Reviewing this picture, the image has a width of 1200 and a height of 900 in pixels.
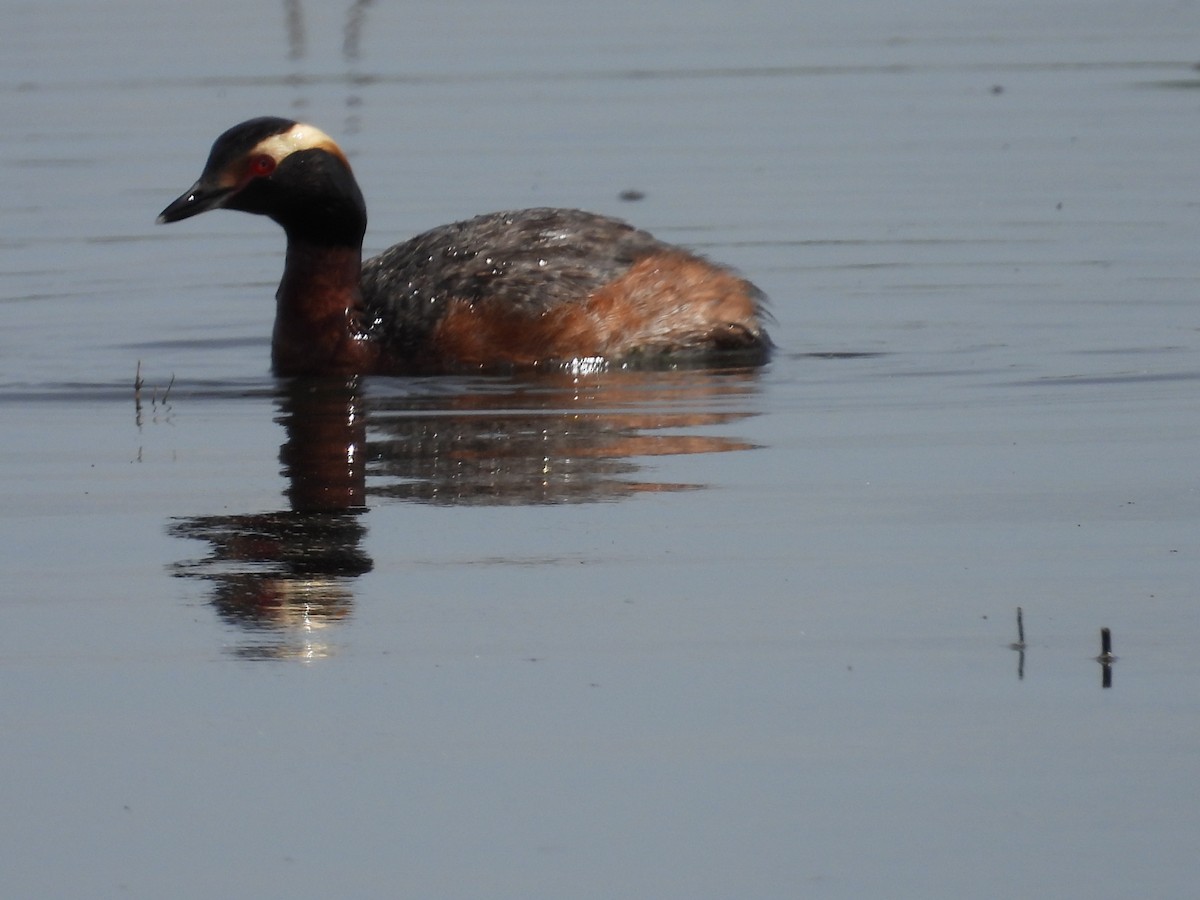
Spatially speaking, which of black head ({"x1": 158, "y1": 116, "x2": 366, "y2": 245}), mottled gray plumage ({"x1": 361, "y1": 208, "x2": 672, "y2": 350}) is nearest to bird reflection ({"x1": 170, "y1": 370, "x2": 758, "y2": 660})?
mottled gray plumage ({"x1": 361, "y1": 208, "x2": 672, "y2": 350})

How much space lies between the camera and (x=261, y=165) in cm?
1133

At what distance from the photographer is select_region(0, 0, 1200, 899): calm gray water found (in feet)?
16.5

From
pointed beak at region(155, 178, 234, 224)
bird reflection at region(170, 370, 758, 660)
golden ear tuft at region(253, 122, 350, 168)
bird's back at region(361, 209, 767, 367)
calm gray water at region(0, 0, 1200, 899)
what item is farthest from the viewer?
golden ear tuft at region(253, 122, 350, 168)

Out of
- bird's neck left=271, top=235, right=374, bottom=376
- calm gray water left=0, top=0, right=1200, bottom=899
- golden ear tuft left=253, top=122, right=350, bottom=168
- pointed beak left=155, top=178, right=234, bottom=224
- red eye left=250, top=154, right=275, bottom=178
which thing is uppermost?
golden ear tuft left=253, top=122, right=350, bottom=168

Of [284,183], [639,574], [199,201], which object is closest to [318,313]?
[284,183]

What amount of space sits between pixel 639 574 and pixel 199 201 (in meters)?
5.05

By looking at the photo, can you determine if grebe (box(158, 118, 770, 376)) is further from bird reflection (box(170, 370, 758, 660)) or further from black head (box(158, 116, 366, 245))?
bird reflection (box(170, 370, 758, 660))

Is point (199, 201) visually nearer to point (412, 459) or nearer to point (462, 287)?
point (462, 287)

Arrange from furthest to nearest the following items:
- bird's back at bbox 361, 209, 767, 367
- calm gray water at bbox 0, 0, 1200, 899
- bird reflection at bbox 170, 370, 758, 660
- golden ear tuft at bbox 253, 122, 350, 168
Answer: golden ear tuft at bbox 253, 122, 350, 168 < bird's back at bbox 361, 209, 767, 367 < bird reflection at bbox 170, 370, 758, 660 < calm gray water at bbox 0, 0, 1200, 899

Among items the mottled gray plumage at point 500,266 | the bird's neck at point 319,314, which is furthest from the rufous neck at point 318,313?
the mottled gray plumage at point 500,266

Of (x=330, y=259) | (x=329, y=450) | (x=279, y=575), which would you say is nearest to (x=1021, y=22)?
(x=330, y=259)

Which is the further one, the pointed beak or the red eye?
the red eye

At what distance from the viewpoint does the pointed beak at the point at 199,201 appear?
1120 centimetres

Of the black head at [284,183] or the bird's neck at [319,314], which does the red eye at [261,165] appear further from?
the bird's neck at [319,314]
